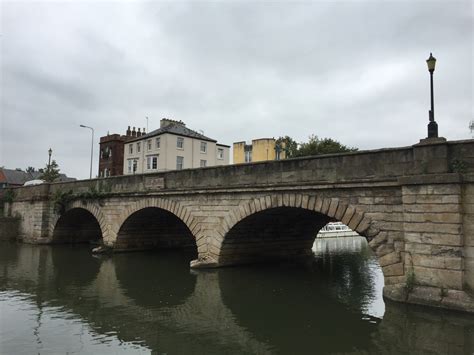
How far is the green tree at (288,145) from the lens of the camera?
4264cm

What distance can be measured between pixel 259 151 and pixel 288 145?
16.6ft

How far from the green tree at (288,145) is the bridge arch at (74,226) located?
835 inches

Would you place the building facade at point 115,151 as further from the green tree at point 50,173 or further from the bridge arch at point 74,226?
the bridge arch at point 74,226

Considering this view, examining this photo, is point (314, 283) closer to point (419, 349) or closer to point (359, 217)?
→ point (359, 217)

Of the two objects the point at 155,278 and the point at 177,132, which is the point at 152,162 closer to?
the point at 177,132

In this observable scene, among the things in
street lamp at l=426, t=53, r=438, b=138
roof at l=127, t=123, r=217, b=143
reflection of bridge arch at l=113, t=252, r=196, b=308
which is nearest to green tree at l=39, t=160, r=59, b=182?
roof at l=127, t=123, r=217, b=143

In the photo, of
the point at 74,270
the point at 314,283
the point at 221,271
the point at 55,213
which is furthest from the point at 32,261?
the point at 314,283

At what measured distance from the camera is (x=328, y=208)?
472 inches

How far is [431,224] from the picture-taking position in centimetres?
960

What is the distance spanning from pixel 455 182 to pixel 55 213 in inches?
985

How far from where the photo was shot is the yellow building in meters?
46.5

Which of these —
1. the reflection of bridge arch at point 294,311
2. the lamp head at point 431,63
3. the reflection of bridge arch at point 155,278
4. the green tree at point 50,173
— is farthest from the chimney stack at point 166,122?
the lamp head at point 431,63

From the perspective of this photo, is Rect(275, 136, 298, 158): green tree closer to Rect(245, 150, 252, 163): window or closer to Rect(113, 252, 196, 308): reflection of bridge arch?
Rect(245, 150, 252, 163): window

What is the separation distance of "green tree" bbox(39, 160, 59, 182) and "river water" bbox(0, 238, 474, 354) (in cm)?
3098
